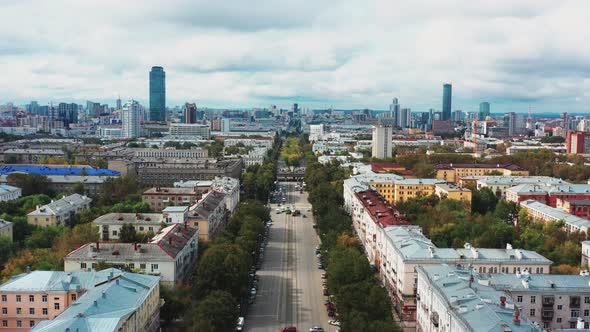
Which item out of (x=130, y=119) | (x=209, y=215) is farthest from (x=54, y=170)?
(x=130, y=119)

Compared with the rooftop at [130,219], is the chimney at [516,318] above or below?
above

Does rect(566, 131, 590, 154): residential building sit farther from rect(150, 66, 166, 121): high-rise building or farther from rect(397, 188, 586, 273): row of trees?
rect(150, 66, 166, 121): high-rise building

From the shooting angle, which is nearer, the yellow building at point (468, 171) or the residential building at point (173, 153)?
the yellow building at point (468, 171)

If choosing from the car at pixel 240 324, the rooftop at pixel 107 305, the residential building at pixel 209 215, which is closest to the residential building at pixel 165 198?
the residential building at pixel 209 215

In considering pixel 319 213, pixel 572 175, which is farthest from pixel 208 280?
pixel 572 175

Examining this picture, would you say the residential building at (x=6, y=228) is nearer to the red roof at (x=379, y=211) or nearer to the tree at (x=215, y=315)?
the tree at (x=215, y=315)

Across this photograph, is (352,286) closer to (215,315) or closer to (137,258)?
(215,315)

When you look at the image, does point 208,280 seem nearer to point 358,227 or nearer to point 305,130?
point 358,227
